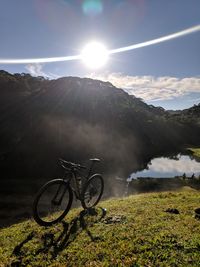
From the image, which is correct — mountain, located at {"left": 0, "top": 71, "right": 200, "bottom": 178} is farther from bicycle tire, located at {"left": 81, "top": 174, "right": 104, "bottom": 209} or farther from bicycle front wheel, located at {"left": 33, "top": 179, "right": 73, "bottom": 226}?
bicycle front wheel, located at {"left": 33, "top": 179, "right": 73, "bottom": 226}

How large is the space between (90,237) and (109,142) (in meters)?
103

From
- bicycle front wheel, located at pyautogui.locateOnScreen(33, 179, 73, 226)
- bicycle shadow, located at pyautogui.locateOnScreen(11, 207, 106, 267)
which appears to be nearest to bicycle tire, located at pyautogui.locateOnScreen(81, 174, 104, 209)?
bicycle shadow, located at pyautogui.locateOnScreen(11, 207, 106, 267)

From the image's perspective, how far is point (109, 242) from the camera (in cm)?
871

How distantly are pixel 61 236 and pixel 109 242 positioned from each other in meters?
1.88

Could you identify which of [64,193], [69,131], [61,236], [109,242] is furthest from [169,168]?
[109,242]

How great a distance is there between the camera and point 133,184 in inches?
2210

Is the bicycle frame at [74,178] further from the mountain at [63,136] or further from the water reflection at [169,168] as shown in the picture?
the water reflection at [169,168]

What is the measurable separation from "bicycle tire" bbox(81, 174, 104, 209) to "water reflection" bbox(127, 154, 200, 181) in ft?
193

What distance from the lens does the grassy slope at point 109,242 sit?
7609 millimetres

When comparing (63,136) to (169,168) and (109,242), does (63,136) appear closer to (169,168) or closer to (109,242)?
(169,168)

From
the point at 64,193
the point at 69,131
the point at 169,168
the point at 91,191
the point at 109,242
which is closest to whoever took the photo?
the point at 109,242

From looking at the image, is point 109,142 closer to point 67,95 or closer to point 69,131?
point 69,131

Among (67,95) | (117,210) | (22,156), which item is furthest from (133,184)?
(67,95)

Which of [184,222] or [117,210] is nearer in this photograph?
[184,222]
